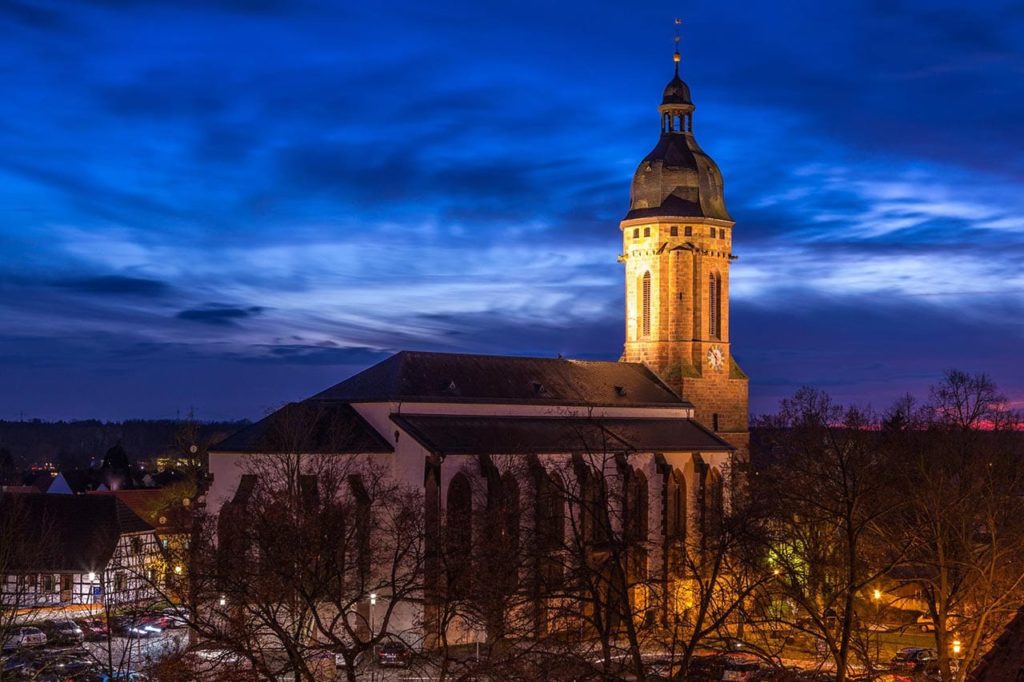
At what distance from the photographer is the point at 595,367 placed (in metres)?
73.2

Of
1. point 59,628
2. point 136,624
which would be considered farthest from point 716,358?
point 59,628

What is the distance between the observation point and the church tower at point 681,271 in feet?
250

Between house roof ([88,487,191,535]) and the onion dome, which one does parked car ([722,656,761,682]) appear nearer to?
the onion dome

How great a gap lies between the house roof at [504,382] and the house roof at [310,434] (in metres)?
1.39

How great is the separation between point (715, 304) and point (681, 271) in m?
3.20

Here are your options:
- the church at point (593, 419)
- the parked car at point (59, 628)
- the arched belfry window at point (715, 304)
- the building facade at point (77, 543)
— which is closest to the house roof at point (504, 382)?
the church at point (593, 419)

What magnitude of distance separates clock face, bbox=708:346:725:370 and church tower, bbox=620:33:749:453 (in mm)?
55

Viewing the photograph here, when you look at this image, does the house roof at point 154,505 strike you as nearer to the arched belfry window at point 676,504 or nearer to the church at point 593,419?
the church at point 593,419

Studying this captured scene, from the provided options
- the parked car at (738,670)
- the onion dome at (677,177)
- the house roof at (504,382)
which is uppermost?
the onion dome at (677,177)

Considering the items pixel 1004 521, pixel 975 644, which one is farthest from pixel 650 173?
pixel 975 644

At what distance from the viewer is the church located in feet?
185

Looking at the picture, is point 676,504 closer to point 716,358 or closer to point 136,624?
point 716,358

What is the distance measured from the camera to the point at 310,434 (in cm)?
5825

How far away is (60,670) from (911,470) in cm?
3743
